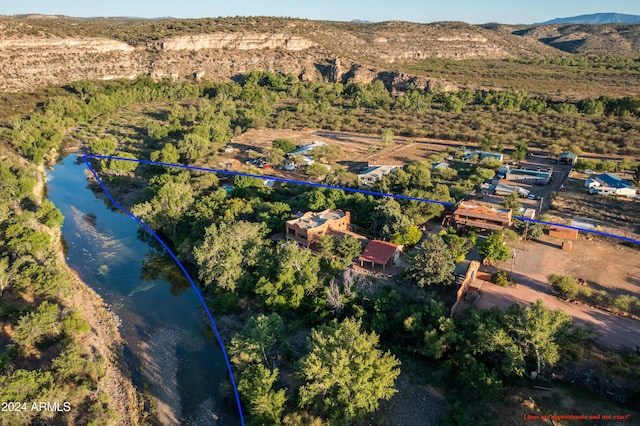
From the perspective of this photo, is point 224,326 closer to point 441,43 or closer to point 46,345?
point 46,345

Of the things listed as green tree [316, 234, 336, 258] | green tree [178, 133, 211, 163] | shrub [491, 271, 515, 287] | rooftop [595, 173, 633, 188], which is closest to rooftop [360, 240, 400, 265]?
green tree [316, 234, 336, 258]

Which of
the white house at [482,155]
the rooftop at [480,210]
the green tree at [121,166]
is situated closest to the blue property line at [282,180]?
the green tree at [121,166]

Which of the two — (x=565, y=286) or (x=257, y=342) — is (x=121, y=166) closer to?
(x=257, y=342)

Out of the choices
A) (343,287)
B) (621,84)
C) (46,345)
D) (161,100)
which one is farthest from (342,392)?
(621,84)

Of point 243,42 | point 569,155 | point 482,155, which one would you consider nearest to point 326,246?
point 482,155

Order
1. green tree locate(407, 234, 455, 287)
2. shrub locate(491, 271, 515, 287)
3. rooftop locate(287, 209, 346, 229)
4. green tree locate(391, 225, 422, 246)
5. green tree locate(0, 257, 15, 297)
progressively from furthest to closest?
rooftop locate(287, 209, 346, 229)
green tree locate(391, 225, 422, 246)
green tree locate(0, 257, 15, 297)
shrub locate(491, 271, 515, 287)
green tree locate(407, 234, 455, 287)

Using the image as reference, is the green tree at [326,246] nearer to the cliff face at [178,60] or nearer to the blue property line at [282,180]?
the blue property line at [282,180]

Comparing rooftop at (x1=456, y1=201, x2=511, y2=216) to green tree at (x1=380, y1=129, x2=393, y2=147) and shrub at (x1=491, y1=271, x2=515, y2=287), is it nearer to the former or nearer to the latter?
shrub at (x1=491, y1=271, x2=515, y2=287)
